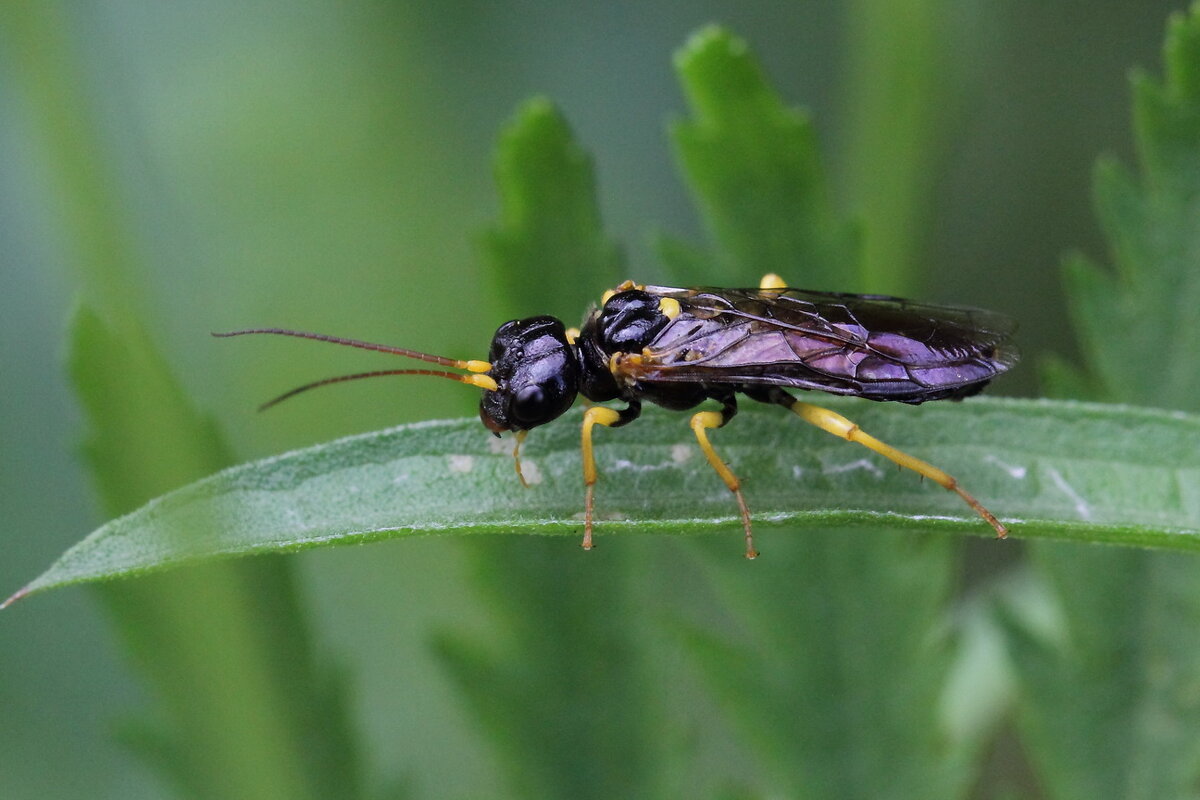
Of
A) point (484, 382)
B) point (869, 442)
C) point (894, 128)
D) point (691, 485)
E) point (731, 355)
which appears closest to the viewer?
point (691, 485)

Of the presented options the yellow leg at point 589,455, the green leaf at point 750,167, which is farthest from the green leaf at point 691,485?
the green leaf at point 750,167

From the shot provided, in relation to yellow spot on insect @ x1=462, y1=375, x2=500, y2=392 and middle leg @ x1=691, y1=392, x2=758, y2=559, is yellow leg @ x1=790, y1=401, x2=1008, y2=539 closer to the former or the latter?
middle leg @ x1=691, y1=392, x2=758, y2=559

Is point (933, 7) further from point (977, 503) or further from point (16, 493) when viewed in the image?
point (16, 493)

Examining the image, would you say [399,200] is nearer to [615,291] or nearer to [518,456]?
[615,291]

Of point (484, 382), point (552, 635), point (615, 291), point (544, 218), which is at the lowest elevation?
point (552, 635)

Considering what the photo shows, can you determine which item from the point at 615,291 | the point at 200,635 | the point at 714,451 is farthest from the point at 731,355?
the point at 200,635

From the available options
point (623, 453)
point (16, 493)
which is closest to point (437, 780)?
point (16, 493)
